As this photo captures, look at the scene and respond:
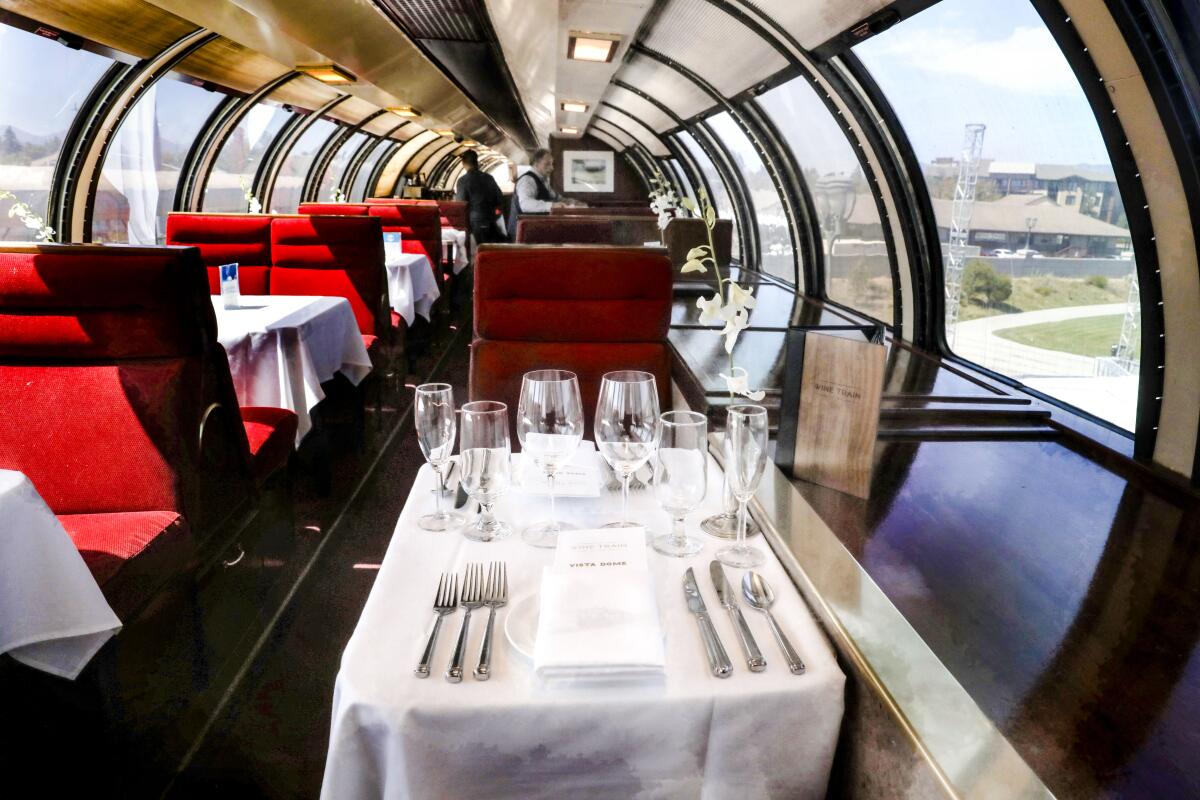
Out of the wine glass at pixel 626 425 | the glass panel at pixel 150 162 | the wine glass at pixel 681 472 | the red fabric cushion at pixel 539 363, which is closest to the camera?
the wine glass at pixel 681 472

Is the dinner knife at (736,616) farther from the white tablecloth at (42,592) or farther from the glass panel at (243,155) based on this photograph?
the glass panel at (243,155)

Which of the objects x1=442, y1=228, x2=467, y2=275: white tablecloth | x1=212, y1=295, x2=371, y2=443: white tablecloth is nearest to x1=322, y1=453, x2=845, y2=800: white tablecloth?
x1=212, y1=295, x2=371, y2=443: white tablecloth

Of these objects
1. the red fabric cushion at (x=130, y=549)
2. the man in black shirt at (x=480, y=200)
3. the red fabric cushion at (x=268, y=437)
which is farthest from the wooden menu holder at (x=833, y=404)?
the man in black shirt at (x=480, y=200)

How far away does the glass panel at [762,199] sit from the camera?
7527 millimetres

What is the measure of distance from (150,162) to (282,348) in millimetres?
6818

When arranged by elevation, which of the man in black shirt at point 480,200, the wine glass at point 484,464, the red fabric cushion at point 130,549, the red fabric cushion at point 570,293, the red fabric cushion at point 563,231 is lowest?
the red fabric cushion at point 130,549

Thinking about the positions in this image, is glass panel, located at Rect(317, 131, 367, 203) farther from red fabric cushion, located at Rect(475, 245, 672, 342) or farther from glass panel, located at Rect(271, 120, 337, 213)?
red fabric cushion, located at Rect(475, 245, 672, 342)

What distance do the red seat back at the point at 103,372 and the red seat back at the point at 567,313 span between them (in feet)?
3.04

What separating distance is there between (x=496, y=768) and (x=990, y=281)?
3.46m

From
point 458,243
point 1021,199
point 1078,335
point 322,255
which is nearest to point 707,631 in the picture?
point 1078,335

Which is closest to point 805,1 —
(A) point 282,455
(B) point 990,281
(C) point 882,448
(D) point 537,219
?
(B) point 990,281

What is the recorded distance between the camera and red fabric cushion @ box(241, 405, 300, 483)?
2.59 meters

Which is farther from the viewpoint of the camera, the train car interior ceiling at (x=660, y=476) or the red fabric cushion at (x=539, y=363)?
the red fabric cushion at (x=539, y=363)

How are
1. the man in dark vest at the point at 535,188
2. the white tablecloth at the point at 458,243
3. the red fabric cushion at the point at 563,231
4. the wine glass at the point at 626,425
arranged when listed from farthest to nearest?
1. the white tablecloth at the point at 458,243
2. the man in dark vest at the point at 535,188
3. the red fabric cushion at the point at 563,231
4. the wine glass at the point at 626,425
